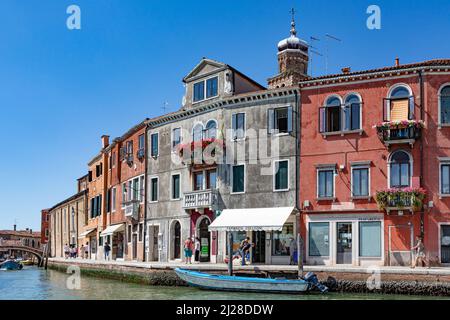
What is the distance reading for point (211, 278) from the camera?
2400 centimetres

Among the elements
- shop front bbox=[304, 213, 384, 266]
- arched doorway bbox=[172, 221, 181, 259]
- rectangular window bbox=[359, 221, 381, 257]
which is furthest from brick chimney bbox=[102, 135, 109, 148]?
rectangular window bbox=[359, 221, 381, 257]

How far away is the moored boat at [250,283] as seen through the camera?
22.5m

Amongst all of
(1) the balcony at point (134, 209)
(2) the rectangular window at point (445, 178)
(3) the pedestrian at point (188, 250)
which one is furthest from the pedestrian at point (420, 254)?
(1) the balcony at point (134, 209)

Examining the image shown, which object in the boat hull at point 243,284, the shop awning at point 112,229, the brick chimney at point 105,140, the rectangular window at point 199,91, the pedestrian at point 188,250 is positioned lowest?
the boat hull at point 243,284

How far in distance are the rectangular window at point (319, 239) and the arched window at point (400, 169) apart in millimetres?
3430

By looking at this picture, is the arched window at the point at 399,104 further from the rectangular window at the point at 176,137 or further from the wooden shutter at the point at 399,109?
the rectangular window at the point at 176,137

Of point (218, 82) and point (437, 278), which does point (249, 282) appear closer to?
point (437, 278)

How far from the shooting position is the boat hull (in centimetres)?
2252

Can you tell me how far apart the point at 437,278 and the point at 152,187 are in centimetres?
1865

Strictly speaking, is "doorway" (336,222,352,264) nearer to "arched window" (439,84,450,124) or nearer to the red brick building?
the red brick building

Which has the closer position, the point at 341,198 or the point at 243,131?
the point at 341,198

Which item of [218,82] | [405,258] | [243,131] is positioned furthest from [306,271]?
[218,82]

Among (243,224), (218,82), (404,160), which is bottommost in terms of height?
(243,224)

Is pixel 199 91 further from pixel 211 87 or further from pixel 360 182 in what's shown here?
pixel 360 182
